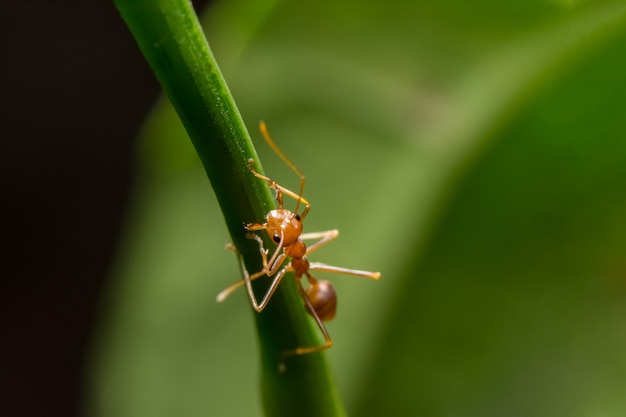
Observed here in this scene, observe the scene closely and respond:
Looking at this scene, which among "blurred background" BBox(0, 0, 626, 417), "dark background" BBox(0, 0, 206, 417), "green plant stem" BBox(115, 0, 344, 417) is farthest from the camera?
"dark background" BBox(0, 0, 206, 417)

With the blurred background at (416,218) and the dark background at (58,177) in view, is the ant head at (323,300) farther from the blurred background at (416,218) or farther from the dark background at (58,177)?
the dark background at (58,177)

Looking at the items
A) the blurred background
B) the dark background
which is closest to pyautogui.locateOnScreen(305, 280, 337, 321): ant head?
the blurred background

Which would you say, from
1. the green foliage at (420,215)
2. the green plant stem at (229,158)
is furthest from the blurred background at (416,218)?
the green plant stem at (229,158)

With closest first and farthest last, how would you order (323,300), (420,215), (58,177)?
(323,300), (420,215), (58,177)

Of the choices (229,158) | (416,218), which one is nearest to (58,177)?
(416,218)

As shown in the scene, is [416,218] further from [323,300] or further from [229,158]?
[229,158]

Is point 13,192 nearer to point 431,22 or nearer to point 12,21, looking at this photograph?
point 12,21

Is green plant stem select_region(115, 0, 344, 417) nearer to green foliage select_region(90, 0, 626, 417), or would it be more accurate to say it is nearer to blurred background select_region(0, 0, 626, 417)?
green foliage select_region(90, 0, 626, 417)

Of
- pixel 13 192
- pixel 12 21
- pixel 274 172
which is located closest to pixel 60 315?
pixel 13 192
